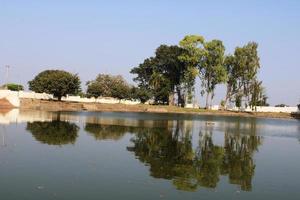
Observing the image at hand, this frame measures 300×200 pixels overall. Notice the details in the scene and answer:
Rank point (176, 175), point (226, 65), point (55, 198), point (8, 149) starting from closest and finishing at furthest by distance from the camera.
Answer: point (55, 198)
point (176, 175)
point (8, 149)
point (226, 65)

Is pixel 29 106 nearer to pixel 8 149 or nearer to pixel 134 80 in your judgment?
pixel 134 80

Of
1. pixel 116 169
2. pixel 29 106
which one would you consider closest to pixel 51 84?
pixel 29 106

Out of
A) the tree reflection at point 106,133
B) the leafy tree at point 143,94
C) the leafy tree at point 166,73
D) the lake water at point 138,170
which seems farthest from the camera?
the leafy tree at point 143,94

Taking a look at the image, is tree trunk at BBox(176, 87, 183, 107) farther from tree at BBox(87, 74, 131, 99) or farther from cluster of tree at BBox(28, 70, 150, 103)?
tree at BBox(87, 74, 131, 99)

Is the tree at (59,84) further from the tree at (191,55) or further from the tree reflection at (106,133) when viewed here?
the tree reflection at (106,133)

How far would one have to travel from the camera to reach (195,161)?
2356 cm

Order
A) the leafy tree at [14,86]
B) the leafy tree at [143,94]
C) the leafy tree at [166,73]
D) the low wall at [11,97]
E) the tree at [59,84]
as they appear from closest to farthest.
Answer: the low wall at [11,97] < the tree at [59,84] < the leafy tree at [166,73] < the leafy tree at [143,94] < the leafy tree at [14,86]

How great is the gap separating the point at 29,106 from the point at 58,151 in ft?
218

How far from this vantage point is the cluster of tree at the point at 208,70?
11012 centimetres

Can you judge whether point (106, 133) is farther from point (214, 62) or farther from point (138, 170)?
point (214, 62)

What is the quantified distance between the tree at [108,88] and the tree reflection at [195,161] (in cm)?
10991

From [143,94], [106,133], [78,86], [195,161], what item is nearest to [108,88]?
[143,94]

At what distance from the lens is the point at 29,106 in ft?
289

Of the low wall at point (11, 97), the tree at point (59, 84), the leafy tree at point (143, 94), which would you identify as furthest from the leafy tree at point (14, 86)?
the low wall at point (11, 97)
